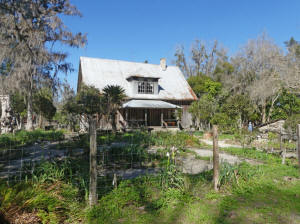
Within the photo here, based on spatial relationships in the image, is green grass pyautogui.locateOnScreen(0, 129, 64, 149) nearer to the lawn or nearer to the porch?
the lawn

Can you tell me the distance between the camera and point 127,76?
2236 centimetres

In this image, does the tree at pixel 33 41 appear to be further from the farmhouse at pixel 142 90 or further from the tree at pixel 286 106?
the tree at pixel 286 106

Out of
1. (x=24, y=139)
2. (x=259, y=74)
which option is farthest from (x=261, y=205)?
(x=259, y=74)

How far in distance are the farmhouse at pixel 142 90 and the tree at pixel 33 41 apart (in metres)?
3.39

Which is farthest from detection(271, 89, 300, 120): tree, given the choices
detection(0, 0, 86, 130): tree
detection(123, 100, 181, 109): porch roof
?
detection(0, 0, 86, 130): tree

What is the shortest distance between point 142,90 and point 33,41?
9616 mm

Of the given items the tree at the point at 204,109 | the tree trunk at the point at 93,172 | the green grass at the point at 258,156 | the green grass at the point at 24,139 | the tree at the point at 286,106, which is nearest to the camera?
the tree trunk at the point at 93,172

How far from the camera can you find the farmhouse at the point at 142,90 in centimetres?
2078

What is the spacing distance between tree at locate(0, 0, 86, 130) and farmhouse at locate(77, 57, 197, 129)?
3.39 metres

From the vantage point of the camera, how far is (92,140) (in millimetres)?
3783

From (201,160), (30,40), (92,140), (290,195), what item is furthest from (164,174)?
(30,40)

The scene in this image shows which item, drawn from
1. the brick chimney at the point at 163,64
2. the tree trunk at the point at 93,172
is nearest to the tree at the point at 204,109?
the brick chimney at the point at 163,64

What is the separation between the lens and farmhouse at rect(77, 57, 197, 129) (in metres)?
20.8

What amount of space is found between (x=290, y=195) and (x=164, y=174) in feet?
7.71
